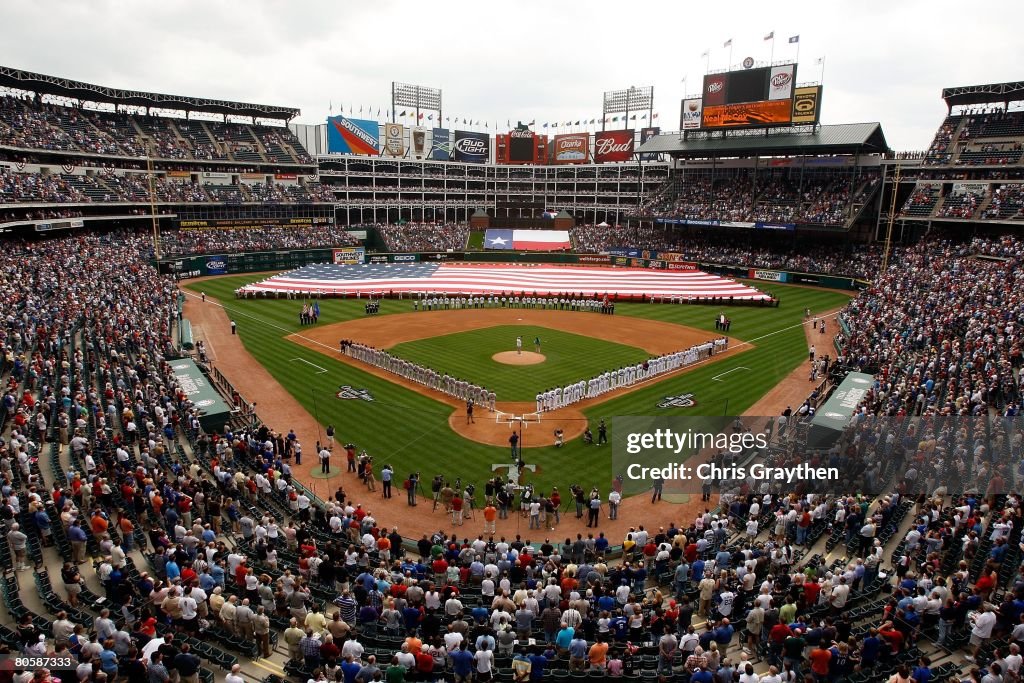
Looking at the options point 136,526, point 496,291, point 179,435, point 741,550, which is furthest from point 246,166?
point 741,550

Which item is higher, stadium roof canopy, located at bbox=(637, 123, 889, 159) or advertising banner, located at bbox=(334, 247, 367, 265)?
stadium roof canopy, located at bbox=(637, 123, 889, 159)

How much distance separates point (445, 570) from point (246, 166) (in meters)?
75.7

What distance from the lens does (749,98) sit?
70562mm

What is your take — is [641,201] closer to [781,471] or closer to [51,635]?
[781,471]

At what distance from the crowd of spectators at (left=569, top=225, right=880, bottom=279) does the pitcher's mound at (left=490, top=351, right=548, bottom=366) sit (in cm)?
3951

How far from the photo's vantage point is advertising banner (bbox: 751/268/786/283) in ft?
211

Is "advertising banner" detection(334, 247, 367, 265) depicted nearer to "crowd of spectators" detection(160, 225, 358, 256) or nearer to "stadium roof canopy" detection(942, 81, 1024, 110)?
"crowd of spectators" detection(160, 225, 358, 256)

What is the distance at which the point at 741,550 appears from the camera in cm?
1467

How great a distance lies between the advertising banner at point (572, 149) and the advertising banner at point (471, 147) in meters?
11.1

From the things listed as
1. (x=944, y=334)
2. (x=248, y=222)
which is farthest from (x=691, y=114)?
(x=944, y=334)

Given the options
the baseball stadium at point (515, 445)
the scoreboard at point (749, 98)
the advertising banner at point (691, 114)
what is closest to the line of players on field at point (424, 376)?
the baseball stadium at point (515, 445)

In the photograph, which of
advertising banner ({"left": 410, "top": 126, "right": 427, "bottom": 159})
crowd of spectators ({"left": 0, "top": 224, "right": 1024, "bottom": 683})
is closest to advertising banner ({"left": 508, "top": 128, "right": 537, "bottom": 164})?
advertising banner ({"left": 410, "top": 126, "right": 427, "bottom": 159})

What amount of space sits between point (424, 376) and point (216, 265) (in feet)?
141

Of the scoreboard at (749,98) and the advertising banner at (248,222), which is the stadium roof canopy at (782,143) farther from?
the advertising banner at (248,222)
